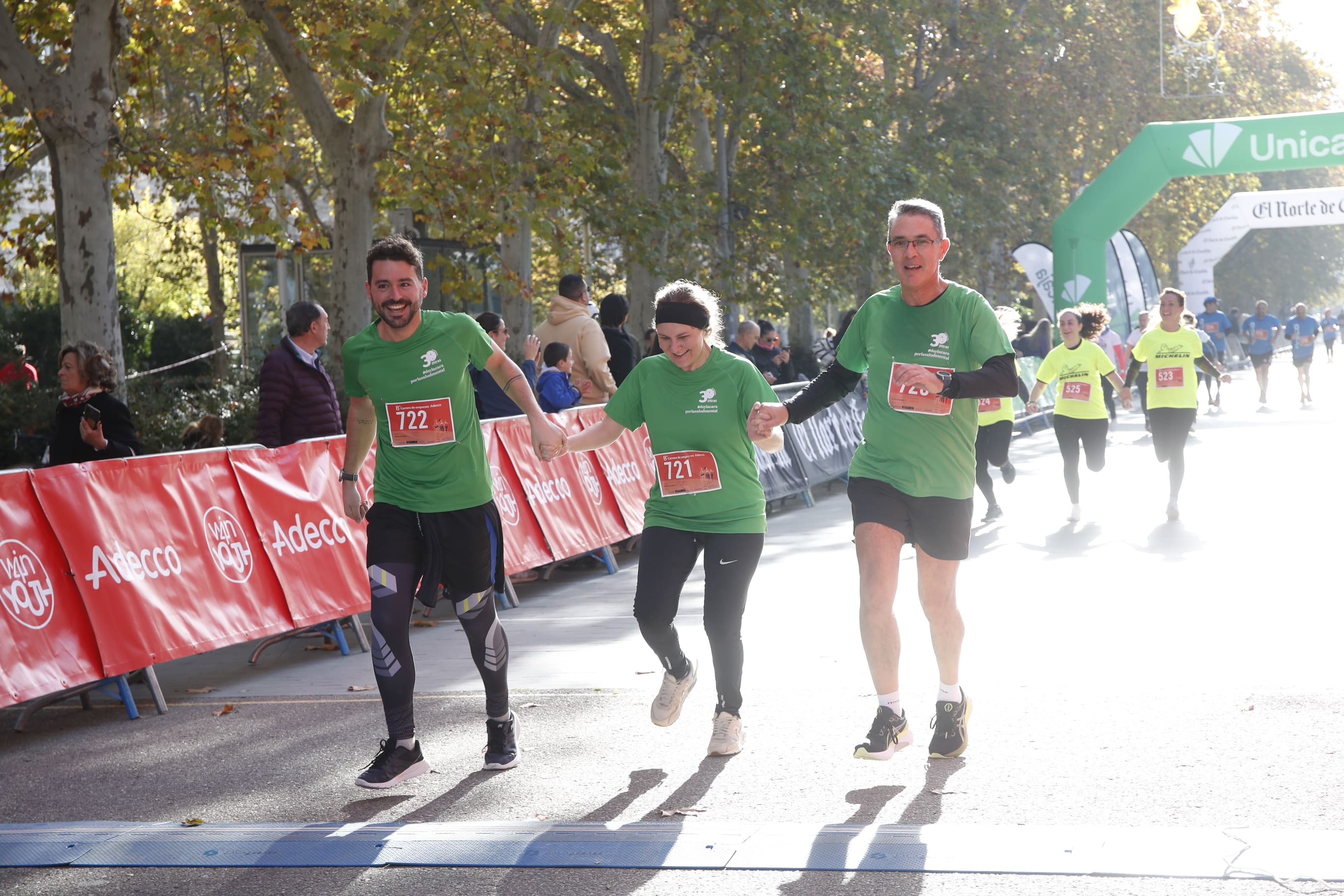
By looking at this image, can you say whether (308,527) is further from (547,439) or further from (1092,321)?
(1092,321)

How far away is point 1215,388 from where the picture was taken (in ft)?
94.1

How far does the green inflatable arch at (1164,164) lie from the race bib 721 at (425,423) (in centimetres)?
2347

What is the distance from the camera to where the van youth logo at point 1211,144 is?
26.5 m

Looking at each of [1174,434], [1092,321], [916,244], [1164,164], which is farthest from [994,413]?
[1164,164]

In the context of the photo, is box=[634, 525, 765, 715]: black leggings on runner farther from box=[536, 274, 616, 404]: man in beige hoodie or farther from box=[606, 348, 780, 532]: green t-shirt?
box=[536, 274, 616, 404]: man in beige hoodie

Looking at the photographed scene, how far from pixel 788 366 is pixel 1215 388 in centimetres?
1095

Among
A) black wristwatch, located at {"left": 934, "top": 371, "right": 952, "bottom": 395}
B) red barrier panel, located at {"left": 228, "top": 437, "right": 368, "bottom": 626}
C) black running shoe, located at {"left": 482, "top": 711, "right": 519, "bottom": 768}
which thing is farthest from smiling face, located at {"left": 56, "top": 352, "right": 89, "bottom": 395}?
black wristwatch, located at {"left": 934, "top": 371, "right": 952, "bottom": 395}

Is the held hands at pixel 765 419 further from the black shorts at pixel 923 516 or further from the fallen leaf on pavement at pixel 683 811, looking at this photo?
the fallen leaf on pavement at pixel 683 811

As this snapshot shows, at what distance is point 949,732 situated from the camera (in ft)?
18.3

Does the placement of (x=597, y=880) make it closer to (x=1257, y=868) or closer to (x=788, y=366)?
(x=1257, y=868)

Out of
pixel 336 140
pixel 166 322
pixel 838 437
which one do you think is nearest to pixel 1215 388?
pixel 838 437

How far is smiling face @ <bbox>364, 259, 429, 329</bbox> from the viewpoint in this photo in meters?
5.53

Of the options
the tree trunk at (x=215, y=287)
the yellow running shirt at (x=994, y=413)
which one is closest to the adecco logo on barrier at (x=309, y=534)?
the yellow running shirt at (x=994, y=413)

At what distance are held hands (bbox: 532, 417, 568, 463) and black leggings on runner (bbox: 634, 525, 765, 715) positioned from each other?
1.47 ft
